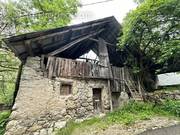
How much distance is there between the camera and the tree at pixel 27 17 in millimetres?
12469

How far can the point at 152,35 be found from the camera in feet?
38.0

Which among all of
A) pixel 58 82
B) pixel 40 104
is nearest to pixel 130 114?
pixel 58 82

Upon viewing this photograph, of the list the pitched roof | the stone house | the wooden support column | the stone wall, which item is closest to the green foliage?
the wooden support column

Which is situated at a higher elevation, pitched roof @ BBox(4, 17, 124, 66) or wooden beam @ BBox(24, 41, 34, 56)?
pitched roof @ BBox(4, 17, 124, 66)

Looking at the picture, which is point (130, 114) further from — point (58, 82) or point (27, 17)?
point (27, 17)

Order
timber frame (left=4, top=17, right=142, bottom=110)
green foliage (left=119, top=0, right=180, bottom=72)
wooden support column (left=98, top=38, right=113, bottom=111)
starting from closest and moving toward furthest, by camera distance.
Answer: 1. timber frame (left=4, top=17, right=142, bottom=110)
2. green foliage (left=119, top=0, right=180, bottom=72)
3. wooden support column (left=98, top=38, right=113, bottom=111)

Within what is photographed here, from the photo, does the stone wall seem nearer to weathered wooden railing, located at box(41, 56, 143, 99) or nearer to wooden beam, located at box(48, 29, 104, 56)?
weathered wooden railing, located at box(41, 56, 143, 99)

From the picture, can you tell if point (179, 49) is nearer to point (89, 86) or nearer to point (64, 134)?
point (89, 86)

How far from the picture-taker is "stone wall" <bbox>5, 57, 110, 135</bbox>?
23.7 feet

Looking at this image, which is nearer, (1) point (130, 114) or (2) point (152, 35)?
(1) point (130, 114)

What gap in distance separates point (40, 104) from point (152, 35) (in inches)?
304

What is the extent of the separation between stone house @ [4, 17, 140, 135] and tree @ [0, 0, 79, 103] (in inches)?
136

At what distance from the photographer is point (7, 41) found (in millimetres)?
7176

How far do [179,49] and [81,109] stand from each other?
627 centimetres
